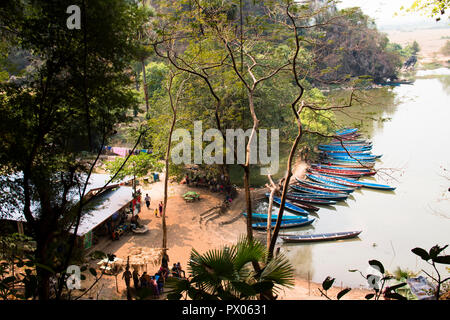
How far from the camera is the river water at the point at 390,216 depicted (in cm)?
1104

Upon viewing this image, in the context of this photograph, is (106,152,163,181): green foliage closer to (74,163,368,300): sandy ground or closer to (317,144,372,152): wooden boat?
(74,163,368,300): sandy ground

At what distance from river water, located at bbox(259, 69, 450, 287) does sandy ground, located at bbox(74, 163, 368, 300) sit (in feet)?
4.23

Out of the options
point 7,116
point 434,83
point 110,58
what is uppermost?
point 434,83

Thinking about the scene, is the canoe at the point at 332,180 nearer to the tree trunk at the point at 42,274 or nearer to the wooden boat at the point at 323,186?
the wooden boat at the point at 323,186

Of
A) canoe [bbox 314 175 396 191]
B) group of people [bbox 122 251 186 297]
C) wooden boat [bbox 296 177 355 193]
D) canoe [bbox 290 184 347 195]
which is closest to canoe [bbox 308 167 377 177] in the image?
canoe [bbox 314 175 396 191]

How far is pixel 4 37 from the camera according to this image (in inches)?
146

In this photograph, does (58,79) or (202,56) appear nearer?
(58,79)

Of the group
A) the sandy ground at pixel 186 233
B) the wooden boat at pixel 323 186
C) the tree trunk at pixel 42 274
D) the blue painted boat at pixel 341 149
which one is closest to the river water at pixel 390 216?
the wooden boat at pixel 323 186

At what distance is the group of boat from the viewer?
13.6 meters

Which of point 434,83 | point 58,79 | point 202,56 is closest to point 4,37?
point 58,79

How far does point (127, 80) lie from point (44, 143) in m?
1.26

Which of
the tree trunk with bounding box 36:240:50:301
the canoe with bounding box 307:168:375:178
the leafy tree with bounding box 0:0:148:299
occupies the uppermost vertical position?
the leafy tree with bounding box 0:0:148:299

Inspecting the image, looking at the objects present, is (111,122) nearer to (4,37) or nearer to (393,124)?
(4,37)

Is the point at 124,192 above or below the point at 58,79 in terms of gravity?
below
